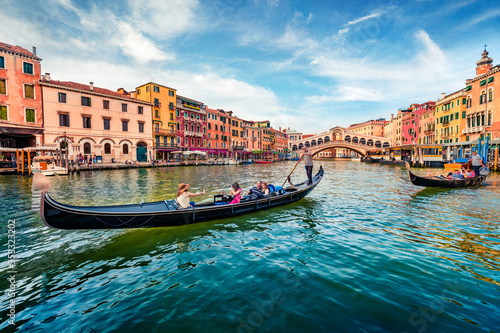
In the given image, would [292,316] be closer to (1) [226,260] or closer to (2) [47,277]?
(1) [226,260]

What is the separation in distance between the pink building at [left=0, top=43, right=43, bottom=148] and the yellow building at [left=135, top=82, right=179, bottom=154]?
12.8 metres

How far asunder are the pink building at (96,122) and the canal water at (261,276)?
2238 cm

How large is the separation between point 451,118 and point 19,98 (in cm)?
5246

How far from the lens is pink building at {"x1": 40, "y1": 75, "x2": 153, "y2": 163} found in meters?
24.5

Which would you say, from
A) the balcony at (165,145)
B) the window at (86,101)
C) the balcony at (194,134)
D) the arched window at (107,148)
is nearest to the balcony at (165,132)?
the balcony at (165,145)

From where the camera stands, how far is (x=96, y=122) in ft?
90.9

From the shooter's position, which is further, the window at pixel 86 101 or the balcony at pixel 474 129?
the balcony at pixel 474 129

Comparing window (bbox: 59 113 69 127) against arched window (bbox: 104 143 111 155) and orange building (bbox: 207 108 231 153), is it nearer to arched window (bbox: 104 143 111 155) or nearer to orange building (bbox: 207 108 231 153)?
arched window (bbox: 104 143 111 155)

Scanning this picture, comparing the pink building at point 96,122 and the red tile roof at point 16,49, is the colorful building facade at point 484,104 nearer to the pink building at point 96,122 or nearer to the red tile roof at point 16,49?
the pink building at point 96,122

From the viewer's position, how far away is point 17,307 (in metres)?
3.28

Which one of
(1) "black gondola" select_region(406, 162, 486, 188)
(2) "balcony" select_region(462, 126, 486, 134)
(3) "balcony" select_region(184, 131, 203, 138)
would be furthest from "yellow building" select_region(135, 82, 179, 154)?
(2) "balcony" select_region(462, 126, 486, 134)

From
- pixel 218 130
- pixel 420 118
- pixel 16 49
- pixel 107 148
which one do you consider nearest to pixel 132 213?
pixel 107 148

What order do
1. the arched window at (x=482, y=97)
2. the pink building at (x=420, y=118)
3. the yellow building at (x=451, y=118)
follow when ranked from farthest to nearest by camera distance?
the pink building at (x=420, y=118) < the yellow building at (x=451, y=118) < the arched window at (x=482, y=97)

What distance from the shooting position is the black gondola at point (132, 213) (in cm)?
459
